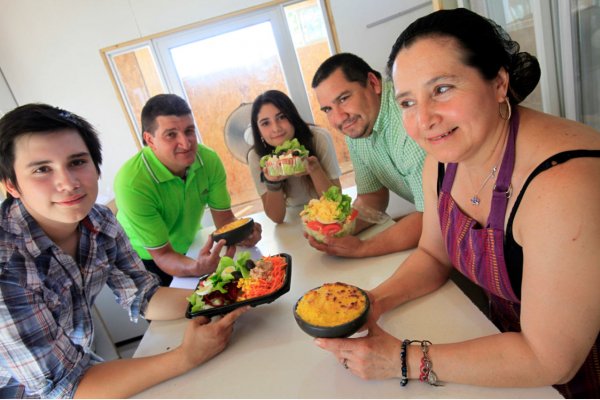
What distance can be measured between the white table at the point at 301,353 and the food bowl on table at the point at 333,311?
15 centimetres

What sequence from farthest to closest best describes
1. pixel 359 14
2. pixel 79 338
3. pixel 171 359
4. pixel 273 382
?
pixel 359 14
pixel 79 338
pixel 171 359
pixel 273 382

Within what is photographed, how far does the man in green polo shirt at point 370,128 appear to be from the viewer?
175cm

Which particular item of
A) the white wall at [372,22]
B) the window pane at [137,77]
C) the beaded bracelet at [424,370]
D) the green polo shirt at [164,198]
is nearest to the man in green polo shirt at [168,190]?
the green polo shirt at [164,198]

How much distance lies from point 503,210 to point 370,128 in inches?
46.3

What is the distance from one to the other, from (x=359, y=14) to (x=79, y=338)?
4400 mm

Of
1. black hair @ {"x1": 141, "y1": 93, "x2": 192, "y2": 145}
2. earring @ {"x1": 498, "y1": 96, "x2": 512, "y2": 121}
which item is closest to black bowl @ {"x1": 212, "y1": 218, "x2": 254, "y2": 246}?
black hair @ {"x1": 141, "y1": 93, "x2": 192, "y2": 145}

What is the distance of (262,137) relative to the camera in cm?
281

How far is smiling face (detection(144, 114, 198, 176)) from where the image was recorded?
230 cm

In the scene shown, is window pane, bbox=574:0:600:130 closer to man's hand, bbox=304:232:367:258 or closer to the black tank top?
the black tank top

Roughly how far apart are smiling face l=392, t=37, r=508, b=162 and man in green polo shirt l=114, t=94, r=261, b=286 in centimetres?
126

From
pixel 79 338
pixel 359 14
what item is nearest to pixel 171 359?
pixel 79 338

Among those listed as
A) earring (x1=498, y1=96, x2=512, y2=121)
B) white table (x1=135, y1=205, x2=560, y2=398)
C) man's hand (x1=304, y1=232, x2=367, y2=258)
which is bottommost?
white table (x1=135, y1=205, x2=560, y2=398)

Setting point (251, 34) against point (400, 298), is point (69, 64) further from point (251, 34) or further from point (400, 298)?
point (400, 298)

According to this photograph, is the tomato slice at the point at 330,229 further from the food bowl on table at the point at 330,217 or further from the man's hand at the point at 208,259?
the man's hand at the point at 208,259
